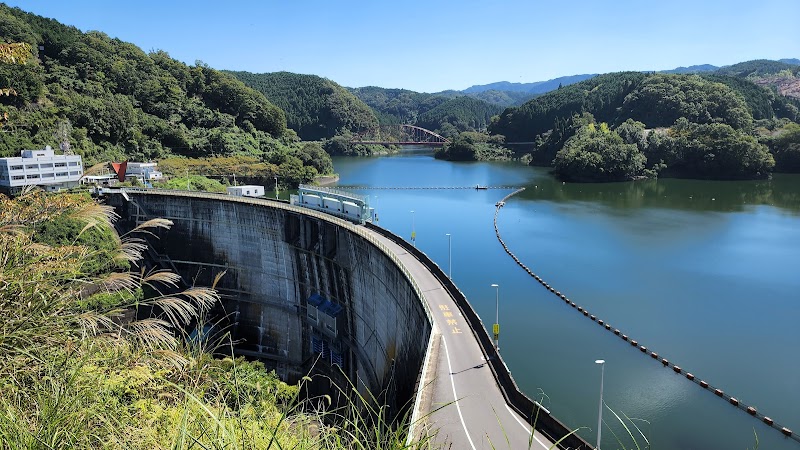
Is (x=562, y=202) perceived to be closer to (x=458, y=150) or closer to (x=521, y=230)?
(x=521, y=230)

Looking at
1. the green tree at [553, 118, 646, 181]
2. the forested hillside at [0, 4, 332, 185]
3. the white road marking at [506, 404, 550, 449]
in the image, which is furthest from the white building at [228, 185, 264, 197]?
the green tree at [553, 118, 646, 181]

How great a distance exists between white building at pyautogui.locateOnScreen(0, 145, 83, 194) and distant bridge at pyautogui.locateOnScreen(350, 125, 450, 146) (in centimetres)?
7444

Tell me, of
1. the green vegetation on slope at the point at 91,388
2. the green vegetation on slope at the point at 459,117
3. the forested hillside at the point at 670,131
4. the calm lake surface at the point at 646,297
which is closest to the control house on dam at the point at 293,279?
the calm lake surface at the point at 646,297

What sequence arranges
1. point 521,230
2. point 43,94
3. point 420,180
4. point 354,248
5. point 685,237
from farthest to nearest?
1. point 420,180
2. point 43,94
3. point 521,230
4. point 685,237
5. point 354,248

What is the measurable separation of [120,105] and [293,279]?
36.0 m

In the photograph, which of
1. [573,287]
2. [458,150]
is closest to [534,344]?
[573,287]

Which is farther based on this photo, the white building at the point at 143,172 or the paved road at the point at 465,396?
the white building at the point at 143,172

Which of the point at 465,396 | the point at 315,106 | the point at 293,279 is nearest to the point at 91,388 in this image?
the point at 465,396

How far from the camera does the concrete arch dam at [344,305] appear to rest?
12859 millimetres

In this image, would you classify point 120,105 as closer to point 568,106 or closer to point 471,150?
point 471,150

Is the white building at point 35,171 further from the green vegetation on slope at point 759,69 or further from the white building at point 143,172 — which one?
the green vegetation on slope at point 759,69

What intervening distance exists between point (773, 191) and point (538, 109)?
5737 cm

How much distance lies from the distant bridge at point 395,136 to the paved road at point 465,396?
93.5m

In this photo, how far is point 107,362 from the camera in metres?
4.43
